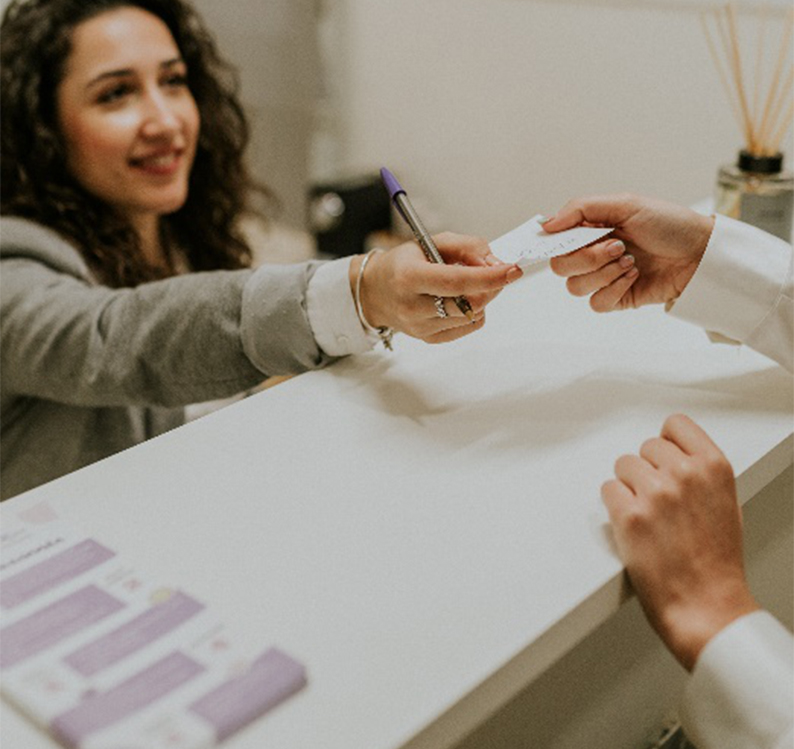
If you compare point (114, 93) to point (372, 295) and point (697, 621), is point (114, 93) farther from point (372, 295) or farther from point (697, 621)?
point (697, 621)

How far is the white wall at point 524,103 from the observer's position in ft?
6.48

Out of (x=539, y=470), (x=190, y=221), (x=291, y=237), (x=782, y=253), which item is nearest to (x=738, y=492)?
(x=539, y=470)

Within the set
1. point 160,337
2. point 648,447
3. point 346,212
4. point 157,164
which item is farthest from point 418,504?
point 346,212

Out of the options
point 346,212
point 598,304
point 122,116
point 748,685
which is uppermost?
point 122,116

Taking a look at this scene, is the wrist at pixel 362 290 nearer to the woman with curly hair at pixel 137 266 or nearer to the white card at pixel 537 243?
the woman with curly hair at pixel 137 266

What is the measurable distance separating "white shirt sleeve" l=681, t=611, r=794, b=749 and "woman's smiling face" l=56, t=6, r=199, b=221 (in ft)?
3.54

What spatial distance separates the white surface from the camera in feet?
1.73

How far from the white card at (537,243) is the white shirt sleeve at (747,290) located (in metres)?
0.11

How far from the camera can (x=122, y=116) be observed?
4.65 ft

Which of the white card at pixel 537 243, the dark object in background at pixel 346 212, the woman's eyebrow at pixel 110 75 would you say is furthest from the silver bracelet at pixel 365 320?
the dark object in background at pixel 346 212

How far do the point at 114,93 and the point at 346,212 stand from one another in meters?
1.19

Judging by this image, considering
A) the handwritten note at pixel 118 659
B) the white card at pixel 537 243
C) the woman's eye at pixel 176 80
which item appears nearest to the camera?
the handwritten note at pixel 118 659

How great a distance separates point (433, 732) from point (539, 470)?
0.26 m

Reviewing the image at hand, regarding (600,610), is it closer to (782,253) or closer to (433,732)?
(433,732)
